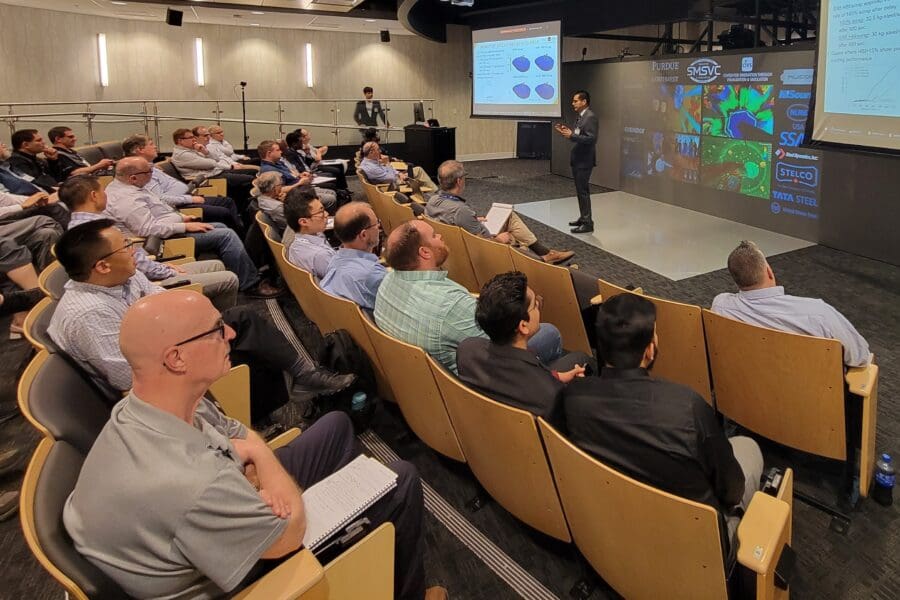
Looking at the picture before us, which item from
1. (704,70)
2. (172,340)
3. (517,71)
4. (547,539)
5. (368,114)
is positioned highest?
(517,71)

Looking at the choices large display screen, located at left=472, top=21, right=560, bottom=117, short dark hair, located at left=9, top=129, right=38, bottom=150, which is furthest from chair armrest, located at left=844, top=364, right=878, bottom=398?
short dark hair, located at left=9, top=129, right=38, bottom=150

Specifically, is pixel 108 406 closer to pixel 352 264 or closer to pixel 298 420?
pixel 298 420

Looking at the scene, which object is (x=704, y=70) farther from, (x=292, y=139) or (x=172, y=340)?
(x=172, y=340)

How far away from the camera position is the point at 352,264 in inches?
123

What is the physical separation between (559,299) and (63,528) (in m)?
2.61

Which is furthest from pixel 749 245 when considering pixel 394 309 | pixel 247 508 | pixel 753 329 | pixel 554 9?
pixel 554 9

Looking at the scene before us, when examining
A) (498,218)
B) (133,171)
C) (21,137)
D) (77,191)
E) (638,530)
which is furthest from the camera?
(21,137)

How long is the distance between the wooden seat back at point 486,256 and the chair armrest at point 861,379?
1.91 meters

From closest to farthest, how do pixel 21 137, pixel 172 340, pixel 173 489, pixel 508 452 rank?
pixel 173 489, pixel 172 340, pixel 508 452, pixel 21 137

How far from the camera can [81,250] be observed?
2.33 m

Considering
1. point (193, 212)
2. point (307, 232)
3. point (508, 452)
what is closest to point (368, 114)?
point (193, 212)

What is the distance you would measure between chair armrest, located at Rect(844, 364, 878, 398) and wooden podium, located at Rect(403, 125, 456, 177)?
941cm

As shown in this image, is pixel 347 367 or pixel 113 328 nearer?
pixel 113 328

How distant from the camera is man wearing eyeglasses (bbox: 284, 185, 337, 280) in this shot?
147 inches
